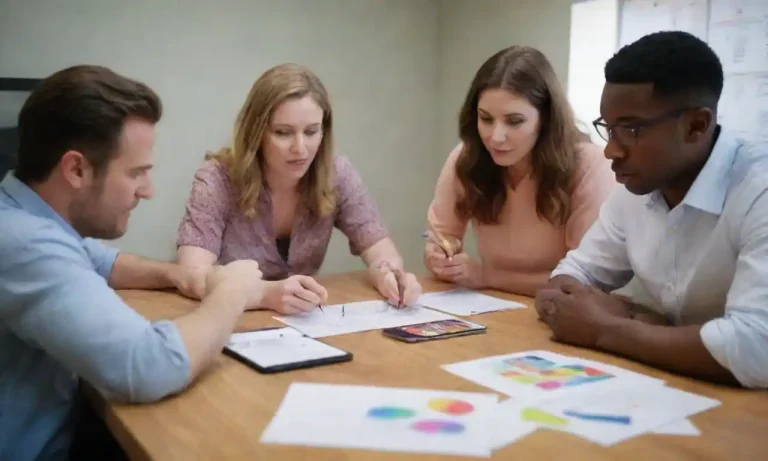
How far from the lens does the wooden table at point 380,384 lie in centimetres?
87

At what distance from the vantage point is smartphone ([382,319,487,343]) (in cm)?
138

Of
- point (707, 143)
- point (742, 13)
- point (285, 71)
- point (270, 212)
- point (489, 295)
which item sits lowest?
point (489, 295)

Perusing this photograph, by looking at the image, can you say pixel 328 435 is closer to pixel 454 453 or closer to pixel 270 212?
pixel 454 453

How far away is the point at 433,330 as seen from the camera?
4.70ft

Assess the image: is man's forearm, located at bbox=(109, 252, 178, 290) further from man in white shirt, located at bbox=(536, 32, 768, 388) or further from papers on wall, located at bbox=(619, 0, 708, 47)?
papers on wall, located at bbox=(619, 0, 708, 47)

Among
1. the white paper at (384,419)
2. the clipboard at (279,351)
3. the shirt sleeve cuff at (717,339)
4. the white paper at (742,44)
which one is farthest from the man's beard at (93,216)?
the white paper at (742,44)

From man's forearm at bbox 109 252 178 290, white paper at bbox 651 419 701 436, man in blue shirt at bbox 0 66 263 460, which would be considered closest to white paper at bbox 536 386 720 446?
white paper at bbox 651 419 701 436

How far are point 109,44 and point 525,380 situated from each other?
2.14 metres

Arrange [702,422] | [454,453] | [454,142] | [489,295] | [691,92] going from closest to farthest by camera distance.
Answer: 1. [454,453]
2. [702,422]
3. [691,92]
4. [489,295]
5. [454,142]

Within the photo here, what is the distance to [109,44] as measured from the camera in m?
2.60

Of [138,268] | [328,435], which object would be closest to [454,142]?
[138,268]

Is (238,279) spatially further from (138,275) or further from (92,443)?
(138,275)

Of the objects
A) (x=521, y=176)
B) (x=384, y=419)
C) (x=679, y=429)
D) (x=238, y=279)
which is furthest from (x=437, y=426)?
(x=521, y=176)

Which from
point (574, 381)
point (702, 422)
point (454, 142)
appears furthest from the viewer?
point (454, 142)
